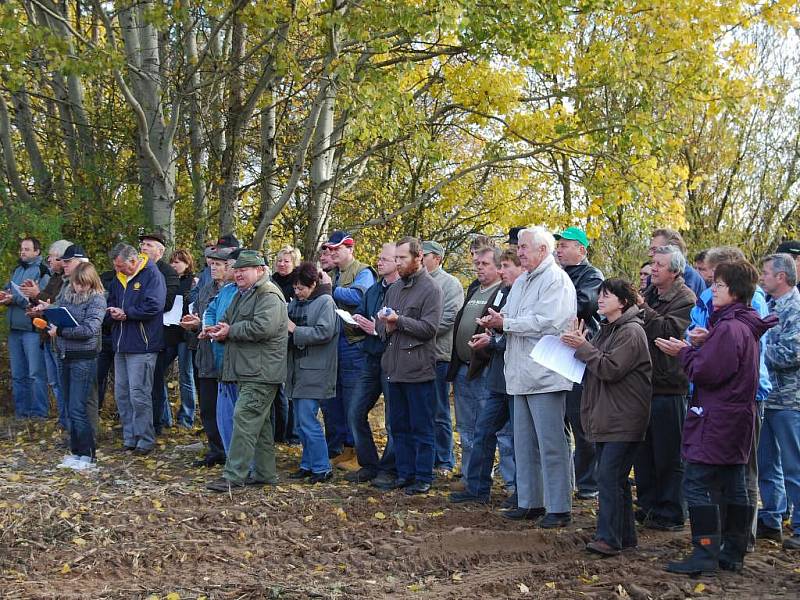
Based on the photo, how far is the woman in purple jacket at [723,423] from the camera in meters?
5.60

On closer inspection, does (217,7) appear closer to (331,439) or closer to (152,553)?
(331,439)

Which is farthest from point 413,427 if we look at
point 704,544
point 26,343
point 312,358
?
point 26,343

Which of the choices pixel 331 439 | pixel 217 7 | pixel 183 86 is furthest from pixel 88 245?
pixel 331 439

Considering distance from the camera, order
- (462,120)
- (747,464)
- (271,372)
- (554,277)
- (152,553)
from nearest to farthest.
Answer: (747,464) < (152,553) < (554,277) < (271,372) < (462,120)

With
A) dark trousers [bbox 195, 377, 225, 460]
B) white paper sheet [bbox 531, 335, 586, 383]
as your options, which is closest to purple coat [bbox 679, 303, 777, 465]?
white paper sheet [bbox 531, 335, 586, 383]

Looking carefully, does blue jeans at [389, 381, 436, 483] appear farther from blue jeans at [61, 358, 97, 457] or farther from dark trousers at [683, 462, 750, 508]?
blue jeans at [61, 358, 97, 457]

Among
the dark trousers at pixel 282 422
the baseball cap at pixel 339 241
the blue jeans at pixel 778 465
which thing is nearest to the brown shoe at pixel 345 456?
the dark trousers at pixel 282 422

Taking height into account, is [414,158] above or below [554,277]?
above

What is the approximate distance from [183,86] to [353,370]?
188 inches

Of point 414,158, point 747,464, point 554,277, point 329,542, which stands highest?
point 414,158

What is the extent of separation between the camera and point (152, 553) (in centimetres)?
632

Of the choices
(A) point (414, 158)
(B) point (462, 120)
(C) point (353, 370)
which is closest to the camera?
(C) point (353, 370)

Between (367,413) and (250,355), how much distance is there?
1.26 m

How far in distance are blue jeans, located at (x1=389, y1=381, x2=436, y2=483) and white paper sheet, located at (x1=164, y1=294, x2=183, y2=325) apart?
3.21 metres
